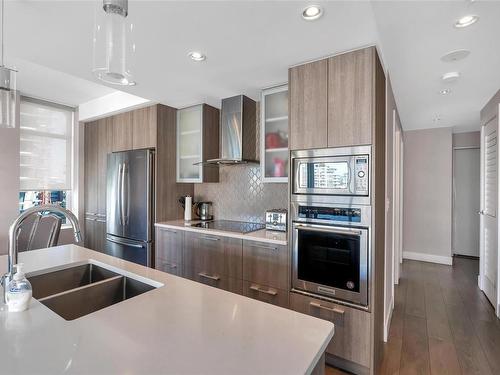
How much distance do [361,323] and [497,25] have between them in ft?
7.11

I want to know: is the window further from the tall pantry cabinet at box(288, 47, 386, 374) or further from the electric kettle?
the tall pantry cabinet at box(288, 47, 386, 374)

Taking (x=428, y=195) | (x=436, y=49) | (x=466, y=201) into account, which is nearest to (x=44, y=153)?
(x=436, y=49)

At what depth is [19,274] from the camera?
0.99m

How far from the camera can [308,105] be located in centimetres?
204

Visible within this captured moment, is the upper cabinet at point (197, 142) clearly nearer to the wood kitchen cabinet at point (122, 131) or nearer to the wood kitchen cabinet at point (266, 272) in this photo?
the wood kitchen cabinet at point (122, 131)

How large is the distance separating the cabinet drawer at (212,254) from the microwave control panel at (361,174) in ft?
3.68

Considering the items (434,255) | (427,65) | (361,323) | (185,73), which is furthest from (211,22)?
(434,255)

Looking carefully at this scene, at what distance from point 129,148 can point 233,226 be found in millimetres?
1818

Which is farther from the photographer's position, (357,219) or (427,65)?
(427,65)

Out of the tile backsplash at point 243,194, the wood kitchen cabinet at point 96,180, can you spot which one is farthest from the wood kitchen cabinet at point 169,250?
the wood kitchen cabinet at point 96,180

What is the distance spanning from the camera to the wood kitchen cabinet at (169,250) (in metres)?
2.89

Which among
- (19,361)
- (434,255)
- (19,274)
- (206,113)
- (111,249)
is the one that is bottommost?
(434,255)

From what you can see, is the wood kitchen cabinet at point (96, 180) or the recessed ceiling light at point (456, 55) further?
the wood kitchen cabinet at point (96, 180)

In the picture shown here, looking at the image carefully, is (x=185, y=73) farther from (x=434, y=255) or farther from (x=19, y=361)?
(x=434, y=255)
